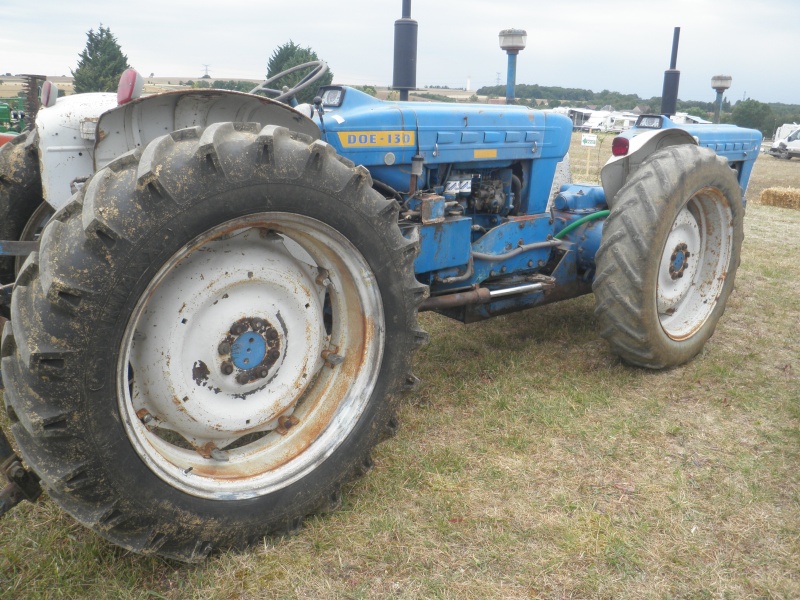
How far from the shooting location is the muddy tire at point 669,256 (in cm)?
358

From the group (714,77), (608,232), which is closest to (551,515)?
(608,232)

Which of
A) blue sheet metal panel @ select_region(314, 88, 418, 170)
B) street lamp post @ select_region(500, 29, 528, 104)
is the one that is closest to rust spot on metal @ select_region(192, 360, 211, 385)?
blue sheet metal panel @ select_region(314, 88, 418, 170)

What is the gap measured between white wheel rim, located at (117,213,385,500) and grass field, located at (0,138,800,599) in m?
0.34

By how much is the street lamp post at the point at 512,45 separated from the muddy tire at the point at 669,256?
2976mm

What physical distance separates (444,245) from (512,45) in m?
4.18

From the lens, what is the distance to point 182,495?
2.09 meters

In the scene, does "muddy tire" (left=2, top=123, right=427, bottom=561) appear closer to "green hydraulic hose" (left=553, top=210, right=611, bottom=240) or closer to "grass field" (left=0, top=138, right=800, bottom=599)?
"grass field" (left=0, top=138, right=800, bottom=599)

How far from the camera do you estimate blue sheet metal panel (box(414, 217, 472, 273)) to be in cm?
337

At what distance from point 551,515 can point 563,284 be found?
6.09ft

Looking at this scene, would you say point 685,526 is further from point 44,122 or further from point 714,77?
point 714,77

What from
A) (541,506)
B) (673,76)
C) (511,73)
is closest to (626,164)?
(541,506)

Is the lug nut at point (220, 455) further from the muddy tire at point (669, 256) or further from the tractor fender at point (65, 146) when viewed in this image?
the muddy tire at point (669, 256)

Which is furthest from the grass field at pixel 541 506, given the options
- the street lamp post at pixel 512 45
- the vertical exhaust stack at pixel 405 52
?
the street lamp post at pixel 512 45

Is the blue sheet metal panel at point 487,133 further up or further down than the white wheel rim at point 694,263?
further up
